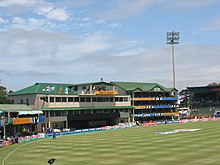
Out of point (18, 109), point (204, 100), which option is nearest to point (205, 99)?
point (204, 100)

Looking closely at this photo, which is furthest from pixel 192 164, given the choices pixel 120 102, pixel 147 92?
pixel 147 92

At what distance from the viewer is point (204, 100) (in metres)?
159

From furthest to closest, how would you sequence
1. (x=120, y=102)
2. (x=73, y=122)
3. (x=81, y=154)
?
1. (x=120, y=102)
2. (x=73, y=122)
3. (x=81, y=154)

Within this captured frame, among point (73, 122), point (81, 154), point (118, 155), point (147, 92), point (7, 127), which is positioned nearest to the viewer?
point (118, 155)

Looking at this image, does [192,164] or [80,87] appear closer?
[192,164]

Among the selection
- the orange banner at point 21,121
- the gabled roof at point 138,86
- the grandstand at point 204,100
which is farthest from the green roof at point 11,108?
the grandstand at point 204,100

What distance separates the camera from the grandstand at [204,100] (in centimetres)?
14725

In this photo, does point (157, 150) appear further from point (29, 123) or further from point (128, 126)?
point (128, 126)

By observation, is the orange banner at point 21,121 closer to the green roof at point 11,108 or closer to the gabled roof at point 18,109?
the gabled roof at point 18,109

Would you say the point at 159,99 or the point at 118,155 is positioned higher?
the point at 159,99

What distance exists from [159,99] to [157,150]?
84.5 metres

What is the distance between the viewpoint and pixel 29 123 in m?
78.9

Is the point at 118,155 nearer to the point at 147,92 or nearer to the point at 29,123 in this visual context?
the point at 29,123

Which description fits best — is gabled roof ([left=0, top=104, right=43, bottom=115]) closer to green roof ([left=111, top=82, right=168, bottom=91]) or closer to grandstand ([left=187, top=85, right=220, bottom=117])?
green roof ([left=111, top=82, right=168, bottom=91])
